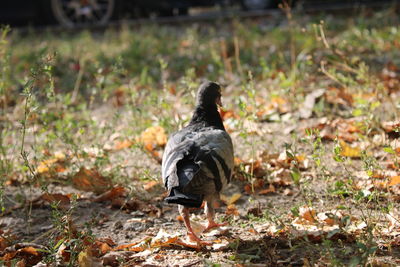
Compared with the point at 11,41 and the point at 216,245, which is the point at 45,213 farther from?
the point at 11,41

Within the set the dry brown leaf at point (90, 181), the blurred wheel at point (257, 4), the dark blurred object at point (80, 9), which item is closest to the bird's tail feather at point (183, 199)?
the dry brown leaf at point (90, 181)

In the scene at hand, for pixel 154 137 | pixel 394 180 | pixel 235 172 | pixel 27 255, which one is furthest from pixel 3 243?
pixel 394 180

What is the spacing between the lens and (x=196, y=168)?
10.8ft

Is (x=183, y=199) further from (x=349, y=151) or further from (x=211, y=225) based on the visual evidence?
(x=349, y=151)

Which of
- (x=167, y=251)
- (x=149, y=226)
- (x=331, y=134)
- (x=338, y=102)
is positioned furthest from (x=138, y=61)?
(x=167, y=251)

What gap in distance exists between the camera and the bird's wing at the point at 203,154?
3330 millimetres

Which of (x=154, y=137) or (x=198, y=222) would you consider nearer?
(x=198, y=222)

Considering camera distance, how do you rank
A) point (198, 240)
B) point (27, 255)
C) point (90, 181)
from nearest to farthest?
point (198, 240), point (27, 255), point (90, 181)

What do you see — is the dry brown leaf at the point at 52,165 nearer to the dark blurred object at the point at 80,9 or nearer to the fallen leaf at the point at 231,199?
the fallen leaf at the point at 231,199

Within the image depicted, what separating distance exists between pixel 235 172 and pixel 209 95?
0.71 metres

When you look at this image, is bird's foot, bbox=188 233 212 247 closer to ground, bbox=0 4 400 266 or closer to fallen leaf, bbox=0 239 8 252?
ground, bbox=0 4 400 266

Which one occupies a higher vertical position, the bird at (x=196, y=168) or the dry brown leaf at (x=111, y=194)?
the bird at (x=196, y=168)

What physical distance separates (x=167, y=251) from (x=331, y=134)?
2.20 metres

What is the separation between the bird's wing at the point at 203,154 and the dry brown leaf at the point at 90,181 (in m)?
1.01
